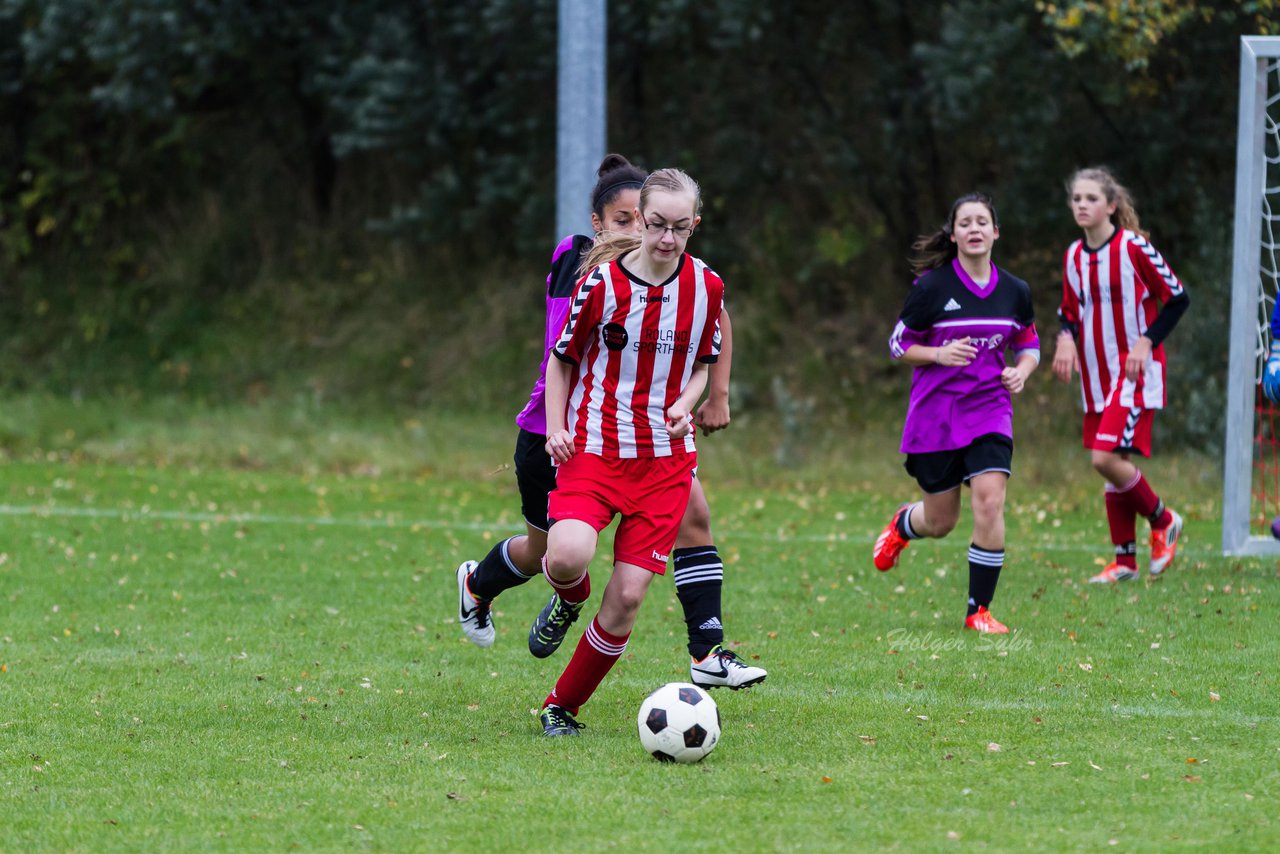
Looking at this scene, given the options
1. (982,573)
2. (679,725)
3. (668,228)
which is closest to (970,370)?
(982,573)

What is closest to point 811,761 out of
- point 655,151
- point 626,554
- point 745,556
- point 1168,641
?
point 626,554

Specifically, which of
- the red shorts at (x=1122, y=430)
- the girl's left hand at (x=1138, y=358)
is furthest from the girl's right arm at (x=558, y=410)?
the red shorts at (x=1122, y=430)

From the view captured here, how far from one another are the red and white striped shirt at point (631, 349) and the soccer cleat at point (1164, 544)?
4113mm

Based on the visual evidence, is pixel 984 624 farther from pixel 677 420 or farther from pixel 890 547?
pixel 677 420

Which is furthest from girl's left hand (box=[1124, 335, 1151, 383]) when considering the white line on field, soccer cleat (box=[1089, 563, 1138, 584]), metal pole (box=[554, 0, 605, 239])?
metal pole (box=[554, 0, 605, 239])

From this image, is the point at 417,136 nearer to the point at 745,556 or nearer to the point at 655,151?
the point at 655,151

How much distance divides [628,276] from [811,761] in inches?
61.2

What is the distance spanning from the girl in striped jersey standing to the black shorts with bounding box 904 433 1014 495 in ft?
3.80

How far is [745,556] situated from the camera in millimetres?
9453

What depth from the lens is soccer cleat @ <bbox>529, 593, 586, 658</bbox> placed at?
5.36 metres

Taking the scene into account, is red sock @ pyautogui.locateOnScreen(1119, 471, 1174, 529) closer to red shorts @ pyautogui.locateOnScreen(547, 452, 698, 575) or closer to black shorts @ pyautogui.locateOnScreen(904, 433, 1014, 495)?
black shorts @ pyautogui.locateOnScreen(904, 433, 1014, 495)

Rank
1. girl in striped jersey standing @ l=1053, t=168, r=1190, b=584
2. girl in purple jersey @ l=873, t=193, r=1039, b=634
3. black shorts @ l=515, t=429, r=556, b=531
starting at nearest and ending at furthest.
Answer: black shorts @ l=515, t=429, r=556, b=531 < girl in purple jersey @ l=873, t=193, r=1039, b=634 < girl in striped jersey standing @ l=1053, t=168, r=1190, b=584

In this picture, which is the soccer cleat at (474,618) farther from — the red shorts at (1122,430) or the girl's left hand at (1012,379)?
the red shorts at (1122,430)

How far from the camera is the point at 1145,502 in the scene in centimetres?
815
